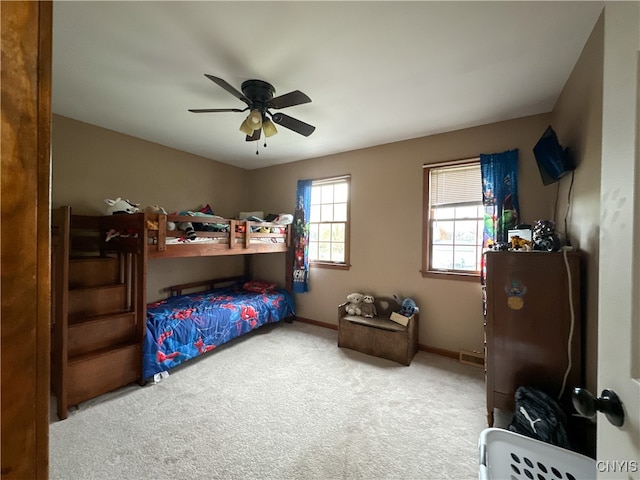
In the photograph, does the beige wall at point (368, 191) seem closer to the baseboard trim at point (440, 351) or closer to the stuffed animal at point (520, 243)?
the baseboard trim at point (440, 351)

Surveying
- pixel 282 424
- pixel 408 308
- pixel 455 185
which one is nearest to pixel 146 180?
pixel 282 424

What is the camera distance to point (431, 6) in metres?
1.37

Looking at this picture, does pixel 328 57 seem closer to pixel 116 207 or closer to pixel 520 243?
pixel 520 243

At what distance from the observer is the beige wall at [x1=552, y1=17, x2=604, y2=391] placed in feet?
4.75

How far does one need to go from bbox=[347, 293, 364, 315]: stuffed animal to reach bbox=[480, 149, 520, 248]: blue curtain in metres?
1.53

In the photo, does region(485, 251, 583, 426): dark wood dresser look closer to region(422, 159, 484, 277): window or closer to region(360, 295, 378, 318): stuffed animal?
region(422, 159, 484, 277): window

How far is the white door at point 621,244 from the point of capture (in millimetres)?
574

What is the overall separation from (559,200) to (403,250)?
150cm

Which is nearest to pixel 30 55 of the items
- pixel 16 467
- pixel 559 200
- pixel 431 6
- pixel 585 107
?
pixel 16 467

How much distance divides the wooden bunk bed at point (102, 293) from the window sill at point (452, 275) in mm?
2530

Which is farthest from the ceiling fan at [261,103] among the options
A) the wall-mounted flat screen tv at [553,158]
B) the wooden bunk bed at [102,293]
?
the wall-mounted flat screen tv at [553,158]

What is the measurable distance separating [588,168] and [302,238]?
119 inches

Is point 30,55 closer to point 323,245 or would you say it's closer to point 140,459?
point 140,459

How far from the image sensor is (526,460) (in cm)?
130
